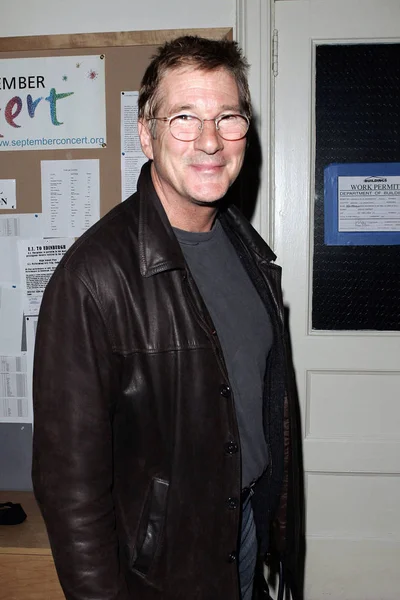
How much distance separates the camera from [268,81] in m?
2.16

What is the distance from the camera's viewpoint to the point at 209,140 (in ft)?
3.75

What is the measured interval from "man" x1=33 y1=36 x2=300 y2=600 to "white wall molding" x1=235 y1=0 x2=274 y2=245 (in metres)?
0.96

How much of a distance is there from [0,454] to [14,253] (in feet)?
2.62

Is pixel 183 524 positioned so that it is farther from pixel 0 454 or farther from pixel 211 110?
pixel 0 454

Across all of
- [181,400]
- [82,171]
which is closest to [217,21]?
[82,171]

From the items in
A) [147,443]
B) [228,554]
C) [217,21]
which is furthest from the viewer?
[217,21]

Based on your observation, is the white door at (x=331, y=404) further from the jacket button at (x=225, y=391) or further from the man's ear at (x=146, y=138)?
the jacket button at (x=225, y=391)

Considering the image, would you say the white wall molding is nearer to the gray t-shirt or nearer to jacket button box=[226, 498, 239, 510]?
the gray t-shirt

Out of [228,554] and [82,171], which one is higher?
[82,171]

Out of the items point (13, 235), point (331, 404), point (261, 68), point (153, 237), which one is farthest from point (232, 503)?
point (261, 68)

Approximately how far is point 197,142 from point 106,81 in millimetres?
1176

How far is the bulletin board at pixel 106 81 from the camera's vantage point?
2137 millimetres

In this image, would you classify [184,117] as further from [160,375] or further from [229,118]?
[160,375]

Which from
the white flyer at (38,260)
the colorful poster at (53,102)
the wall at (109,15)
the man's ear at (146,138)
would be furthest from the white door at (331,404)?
the man's ear at (146,138)
